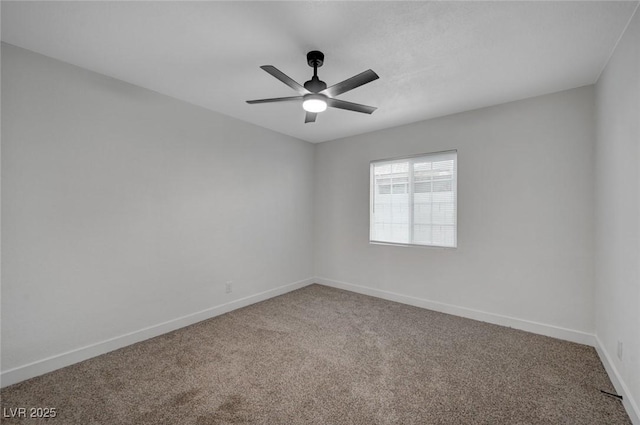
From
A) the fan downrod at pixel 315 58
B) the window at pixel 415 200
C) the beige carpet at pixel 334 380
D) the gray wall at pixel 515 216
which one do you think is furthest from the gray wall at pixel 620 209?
the fan downrod at pixel 315 58

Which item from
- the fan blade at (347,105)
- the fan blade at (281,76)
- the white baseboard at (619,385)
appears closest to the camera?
the white baseboard at (619,385)

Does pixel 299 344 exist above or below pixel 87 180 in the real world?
below

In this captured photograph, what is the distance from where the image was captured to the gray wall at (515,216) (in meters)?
2.69

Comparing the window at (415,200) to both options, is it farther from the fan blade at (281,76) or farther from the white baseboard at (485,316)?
the fan blade at (281,76)

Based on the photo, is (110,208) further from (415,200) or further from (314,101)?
(415,200)

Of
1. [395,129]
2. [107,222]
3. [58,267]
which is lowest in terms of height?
[58,267]

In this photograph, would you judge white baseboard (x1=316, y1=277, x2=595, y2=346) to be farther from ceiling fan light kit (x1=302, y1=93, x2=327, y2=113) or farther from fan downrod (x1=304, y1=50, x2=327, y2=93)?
fan downrod (x1=304, y1=50, x2=327, y2=93)

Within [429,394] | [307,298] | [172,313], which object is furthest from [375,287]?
[172,313]

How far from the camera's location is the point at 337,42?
198 centimetres

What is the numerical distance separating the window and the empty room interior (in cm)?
3

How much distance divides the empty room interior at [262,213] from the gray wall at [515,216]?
0.02m

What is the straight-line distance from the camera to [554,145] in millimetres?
2793

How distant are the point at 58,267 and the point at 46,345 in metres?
0.63

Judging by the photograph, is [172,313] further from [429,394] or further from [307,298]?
[429,394]
